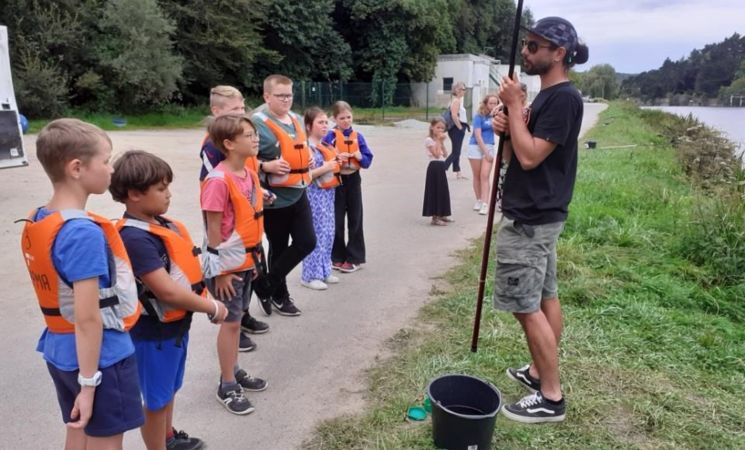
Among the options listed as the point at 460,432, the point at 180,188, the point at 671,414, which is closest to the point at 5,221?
the point at 180,188

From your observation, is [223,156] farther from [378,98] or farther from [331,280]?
[378,98]

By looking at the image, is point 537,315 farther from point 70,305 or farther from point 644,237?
point 644,237

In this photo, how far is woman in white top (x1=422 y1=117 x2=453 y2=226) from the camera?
8.02 m

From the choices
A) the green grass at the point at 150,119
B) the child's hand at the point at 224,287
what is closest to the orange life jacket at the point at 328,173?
the child's hand at the point at 224,287

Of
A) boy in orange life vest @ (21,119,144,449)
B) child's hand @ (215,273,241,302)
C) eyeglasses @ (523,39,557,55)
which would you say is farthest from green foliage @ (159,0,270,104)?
boy in orange life vest @ (21,119,144,449)

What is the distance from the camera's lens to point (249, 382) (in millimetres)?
3709

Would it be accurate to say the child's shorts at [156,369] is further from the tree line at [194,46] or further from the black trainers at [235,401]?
the tree line at [194,46]

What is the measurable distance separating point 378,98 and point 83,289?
4016cm

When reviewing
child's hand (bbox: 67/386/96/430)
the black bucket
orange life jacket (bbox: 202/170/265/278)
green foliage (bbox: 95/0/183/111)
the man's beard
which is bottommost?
the black bucket

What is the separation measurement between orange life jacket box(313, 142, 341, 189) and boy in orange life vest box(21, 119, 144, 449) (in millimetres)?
3314

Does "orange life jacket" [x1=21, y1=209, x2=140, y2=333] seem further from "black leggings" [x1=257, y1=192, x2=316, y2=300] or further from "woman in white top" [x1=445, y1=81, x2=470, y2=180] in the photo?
"woman in white top" [x1=445, y1=81, x2=470, y2=180]

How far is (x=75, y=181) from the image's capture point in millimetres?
2072

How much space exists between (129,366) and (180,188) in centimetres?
856

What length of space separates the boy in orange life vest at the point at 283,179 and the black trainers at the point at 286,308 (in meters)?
0.16
